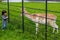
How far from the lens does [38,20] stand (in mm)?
9156

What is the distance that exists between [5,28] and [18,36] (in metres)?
1.67

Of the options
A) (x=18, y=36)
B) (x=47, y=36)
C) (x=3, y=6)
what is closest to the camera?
(x=47, y=36)

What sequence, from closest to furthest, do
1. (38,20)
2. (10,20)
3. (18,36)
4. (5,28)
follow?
(18,36), (38,20), (5,28), (10,20)

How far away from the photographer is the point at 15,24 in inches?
414

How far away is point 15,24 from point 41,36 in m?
2.71

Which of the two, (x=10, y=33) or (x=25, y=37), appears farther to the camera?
(x=10, y=33)

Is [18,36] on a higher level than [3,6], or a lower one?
lower

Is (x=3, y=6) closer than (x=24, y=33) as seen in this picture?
No

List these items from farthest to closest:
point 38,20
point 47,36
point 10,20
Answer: point 10,20 < point 38,20 < point 47,36

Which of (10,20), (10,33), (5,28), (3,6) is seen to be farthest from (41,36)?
(3,6)

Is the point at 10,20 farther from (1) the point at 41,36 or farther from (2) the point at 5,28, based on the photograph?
(1) the point at 41,36

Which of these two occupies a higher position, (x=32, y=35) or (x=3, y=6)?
(x=3, y=6)

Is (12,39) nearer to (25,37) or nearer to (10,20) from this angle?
(25,37)

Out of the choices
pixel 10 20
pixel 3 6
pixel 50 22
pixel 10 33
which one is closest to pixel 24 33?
pixel 10 33
